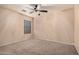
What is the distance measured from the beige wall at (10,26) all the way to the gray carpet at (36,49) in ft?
0.40

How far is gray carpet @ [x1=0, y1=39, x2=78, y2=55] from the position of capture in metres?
2.33

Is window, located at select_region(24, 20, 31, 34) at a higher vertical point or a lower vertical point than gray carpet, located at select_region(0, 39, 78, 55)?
higher

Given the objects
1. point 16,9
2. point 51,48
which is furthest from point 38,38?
point 16,9

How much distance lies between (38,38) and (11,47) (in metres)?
0.58

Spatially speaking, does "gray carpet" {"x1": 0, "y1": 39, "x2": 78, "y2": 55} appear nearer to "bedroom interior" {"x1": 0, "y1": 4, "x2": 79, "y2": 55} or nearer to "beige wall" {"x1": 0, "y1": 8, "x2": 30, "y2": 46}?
"bedroom interior" {"x1": 0, "y1": 4, "x2": 79, "y2": 55}

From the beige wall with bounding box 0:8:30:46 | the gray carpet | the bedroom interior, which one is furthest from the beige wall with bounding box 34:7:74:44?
the beige wall with bounding box 0:8:30:46

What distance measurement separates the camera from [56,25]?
2.38m

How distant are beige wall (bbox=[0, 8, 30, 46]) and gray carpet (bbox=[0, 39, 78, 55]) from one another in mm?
123

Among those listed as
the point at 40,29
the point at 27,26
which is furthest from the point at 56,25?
the point at 27,26

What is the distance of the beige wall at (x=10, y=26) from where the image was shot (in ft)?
7.63

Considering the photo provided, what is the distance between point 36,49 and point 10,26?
712 mm

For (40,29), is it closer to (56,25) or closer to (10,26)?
(56,25)

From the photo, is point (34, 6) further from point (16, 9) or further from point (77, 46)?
point (77, 46)

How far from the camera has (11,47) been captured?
92.4 inches
